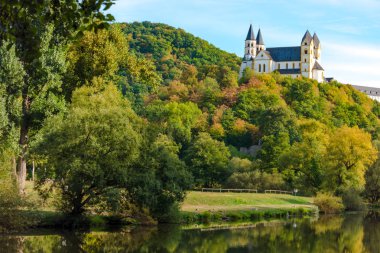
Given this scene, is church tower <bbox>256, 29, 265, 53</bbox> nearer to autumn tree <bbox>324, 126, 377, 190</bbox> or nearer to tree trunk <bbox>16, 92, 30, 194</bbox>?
autumn tree <bbox>324, 126, 377, 190</bbox>

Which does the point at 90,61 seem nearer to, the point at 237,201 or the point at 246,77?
the point at 237,201

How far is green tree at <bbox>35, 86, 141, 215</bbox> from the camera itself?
31859 mm

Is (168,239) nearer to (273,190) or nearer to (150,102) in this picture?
(273,190)

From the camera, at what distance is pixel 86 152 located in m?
31.9

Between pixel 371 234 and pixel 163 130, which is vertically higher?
pixel 163 130

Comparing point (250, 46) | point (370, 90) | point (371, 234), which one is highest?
point (250, 46)

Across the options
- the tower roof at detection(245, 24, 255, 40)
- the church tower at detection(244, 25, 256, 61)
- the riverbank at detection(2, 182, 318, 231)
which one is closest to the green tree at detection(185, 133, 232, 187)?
the riverbank at detection(2, 182, 318, 231)

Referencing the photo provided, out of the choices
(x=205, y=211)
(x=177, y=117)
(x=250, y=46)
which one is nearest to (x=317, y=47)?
(x=250, y=46)

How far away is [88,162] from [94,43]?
34.7 ft

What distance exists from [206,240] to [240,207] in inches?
797

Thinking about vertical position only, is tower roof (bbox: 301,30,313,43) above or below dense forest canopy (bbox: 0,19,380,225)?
above

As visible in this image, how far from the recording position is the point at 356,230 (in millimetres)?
38562

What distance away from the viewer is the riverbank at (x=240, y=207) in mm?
42075

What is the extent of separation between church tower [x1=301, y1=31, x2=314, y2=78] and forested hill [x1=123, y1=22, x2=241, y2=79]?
18419 mm
